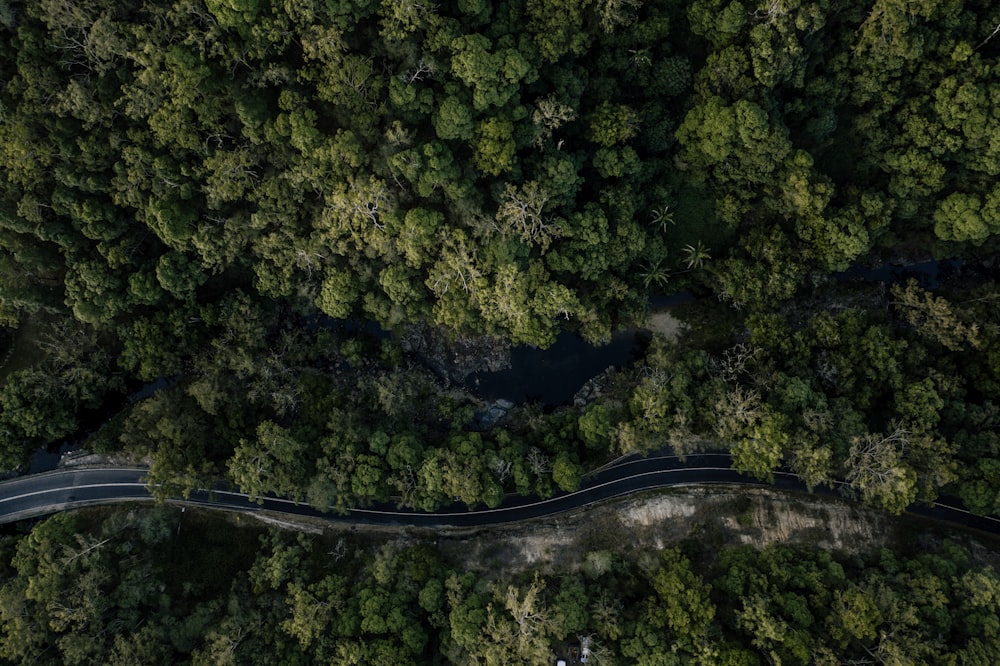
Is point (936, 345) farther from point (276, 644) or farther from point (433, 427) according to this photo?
point (276, 644)

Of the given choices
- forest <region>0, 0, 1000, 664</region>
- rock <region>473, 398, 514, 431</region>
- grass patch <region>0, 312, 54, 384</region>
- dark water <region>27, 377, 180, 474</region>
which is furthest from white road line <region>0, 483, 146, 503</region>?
rock <region>473, 398, 514, 431</region>

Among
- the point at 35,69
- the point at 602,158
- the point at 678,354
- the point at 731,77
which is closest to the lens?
the point at 35,69

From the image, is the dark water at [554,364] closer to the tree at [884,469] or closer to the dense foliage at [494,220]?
the dense foliage at [494,220]

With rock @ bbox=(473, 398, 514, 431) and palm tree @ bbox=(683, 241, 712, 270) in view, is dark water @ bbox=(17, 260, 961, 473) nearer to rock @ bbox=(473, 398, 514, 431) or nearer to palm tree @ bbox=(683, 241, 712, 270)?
rock @ bbox=(473, 398, 514, 431)

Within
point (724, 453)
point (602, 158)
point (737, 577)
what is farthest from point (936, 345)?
point (602, 158)

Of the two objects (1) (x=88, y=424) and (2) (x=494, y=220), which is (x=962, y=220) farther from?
(1) (x=88, y=424)

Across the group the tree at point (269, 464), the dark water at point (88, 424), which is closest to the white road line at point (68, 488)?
the dark water at point (88, 424)
